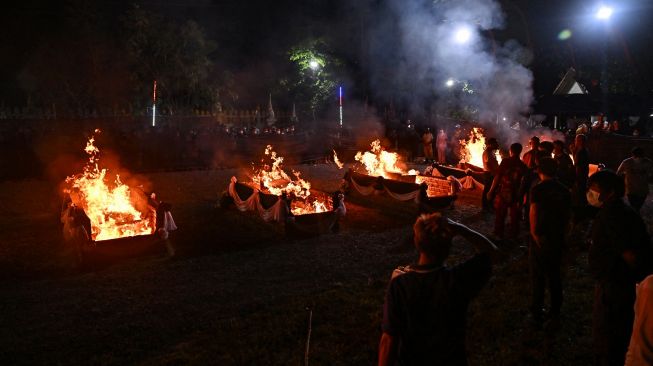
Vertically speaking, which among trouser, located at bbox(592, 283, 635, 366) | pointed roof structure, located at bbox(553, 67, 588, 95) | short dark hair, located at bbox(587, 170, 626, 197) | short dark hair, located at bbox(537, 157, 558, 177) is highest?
pointed roof structure, located at bbox(553, 67, 588, 95)

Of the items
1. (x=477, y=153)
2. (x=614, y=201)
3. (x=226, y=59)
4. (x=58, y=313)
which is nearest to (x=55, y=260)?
(x=58, y=313)

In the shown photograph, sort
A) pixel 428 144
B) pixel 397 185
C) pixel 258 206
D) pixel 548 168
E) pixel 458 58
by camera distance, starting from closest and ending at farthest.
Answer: pixel 548 168, pixel 258 206, pixel 397 185, pixel 428 144, pixel 458 58

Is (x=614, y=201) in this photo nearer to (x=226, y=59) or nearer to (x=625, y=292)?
(x=625, y=292)

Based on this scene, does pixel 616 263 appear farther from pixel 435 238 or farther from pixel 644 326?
pixel 435 238

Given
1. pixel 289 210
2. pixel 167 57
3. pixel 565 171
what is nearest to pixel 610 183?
pixel 565 171

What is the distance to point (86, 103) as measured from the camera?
24.3 m

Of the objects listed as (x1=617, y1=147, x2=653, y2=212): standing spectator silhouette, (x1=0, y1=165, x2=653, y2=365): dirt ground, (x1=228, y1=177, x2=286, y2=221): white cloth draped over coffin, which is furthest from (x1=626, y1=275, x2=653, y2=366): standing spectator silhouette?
(x1=228, y1=177, x2=286, y2=221): white cloth draped over coffin

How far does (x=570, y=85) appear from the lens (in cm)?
2706

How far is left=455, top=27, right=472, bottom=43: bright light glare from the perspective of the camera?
21.5 m

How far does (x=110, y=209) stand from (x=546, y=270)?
8.90 m

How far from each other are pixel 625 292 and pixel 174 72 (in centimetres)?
2597

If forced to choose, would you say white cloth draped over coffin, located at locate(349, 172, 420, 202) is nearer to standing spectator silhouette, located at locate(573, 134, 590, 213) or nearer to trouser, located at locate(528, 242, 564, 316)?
standing spectator silhouette, located at locate(573, 134, 590, 213)

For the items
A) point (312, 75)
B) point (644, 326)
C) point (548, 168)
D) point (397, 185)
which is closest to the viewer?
point (644, 326)

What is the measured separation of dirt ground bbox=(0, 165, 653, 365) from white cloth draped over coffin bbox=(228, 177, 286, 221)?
0.30 meters
